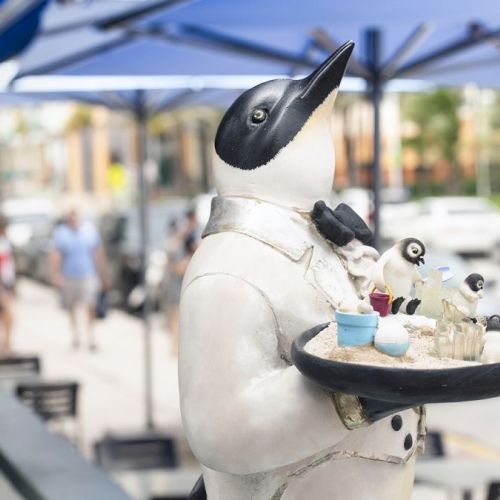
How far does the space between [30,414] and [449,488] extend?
7.07 ft

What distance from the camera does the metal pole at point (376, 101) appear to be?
18.0 feet

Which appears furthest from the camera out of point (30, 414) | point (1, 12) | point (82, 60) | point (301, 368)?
point (82, 60)

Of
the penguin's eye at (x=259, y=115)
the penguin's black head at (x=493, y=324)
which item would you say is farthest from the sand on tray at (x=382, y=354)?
the penguin's eye at (x=259, y=115)

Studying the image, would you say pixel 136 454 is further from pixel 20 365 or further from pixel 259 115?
pixel 259 115

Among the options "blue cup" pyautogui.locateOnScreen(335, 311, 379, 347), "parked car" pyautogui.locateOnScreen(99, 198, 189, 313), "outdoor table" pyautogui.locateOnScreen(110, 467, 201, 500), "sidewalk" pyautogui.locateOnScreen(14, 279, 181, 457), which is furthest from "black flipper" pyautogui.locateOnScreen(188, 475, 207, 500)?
"parked car" pyautogui.locateOnScreen(99, 198, 189, 313)

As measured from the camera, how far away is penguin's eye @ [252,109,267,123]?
225cm

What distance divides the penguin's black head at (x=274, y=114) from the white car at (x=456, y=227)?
69.1ft

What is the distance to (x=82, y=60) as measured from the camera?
21.6 feet

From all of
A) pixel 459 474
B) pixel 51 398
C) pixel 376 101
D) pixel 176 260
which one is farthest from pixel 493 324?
pixel 176 260

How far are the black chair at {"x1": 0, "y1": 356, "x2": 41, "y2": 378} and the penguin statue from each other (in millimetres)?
5971

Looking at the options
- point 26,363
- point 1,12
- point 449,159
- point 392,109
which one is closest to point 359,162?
point 392,109

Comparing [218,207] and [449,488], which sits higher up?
[218,207]

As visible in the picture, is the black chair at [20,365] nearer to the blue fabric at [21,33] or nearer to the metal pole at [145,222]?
the metal pole at [145,222]

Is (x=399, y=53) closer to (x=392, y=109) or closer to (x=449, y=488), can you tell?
(x=449, y=488)
